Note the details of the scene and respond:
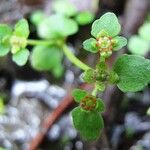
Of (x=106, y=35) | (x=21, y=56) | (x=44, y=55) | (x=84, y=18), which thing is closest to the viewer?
(x=106, y=35)

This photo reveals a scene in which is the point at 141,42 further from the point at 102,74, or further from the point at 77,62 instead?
the point at 102,74

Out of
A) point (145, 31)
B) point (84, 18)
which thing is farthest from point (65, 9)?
point (145, 31)

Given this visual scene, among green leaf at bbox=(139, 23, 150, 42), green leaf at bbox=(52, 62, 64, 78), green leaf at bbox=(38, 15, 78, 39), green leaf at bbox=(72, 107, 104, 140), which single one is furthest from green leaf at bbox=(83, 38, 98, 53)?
green leaf at bbox=(52, 62, 64, 78)

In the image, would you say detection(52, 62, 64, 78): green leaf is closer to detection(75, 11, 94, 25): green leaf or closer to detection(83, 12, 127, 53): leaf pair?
detection(75, 11, 94, 25): green leaf

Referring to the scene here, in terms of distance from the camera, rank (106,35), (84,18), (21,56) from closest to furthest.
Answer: (106,35)
(21,56)
(84,18)

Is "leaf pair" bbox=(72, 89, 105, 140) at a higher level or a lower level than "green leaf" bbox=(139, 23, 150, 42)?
higher

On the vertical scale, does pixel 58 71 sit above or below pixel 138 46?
below
